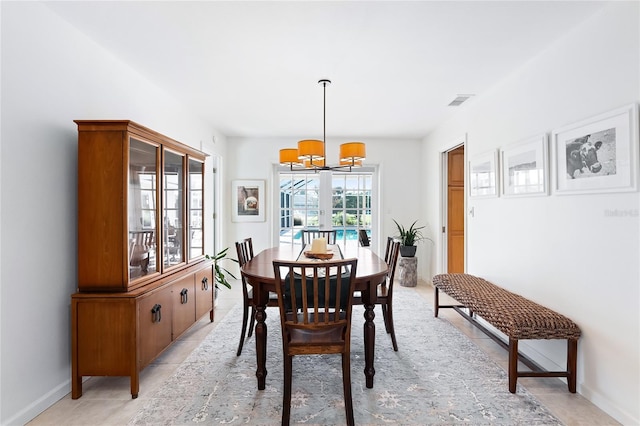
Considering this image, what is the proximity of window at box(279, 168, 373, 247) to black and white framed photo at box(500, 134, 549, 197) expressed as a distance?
2919 mm

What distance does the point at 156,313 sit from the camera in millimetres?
2410

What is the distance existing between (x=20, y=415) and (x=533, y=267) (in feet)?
11.7

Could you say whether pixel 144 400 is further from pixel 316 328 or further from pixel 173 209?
pixel 173 209

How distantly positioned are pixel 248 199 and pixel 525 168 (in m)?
4.12

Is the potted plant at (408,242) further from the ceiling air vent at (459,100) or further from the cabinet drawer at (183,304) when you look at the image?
the cabinet drawer at (183,304)

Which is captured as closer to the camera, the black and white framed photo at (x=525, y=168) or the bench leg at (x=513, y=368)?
the bench leg at (x=513, y=368)

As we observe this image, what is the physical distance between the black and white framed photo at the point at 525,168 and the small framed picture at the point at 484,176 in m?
0.10

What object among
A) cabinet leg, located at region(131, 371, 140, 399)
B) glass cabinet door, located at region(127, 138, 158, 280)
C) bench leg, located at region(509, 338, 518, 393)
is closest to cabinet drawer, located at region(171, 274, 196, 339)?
glass cabinet door, located at region(127, 138, 158, 280)

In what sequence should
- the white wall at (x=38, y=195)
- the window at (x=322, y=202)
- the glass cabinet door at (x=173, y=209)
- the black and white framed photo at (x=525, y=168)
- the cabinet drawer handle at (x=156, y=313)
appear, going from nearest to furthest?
the white wall at (x=38, y=195), the cabinet drawer handle at (x=156, y=313), the black and white framed photo at (x=525, y=168), the glass cabinet door at (x=173, y=209), the window at (x=322, y=202)

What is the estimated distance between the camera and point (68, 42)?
2240 millimetres

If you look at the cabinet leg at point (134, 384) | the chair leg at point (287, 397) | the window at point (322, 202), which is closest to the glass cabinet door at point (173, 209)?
the cabinet leg at point (134, 384)

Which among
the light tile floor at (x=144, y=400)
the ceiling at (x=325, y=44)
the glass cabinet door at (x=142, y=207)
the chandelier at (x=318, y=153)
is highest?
the ceiling at (x=325, y=44)

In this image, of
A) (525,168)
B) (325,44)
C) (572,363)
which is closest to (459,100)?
(525,168)

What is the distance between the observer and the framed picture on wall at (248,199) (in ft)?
18.6
